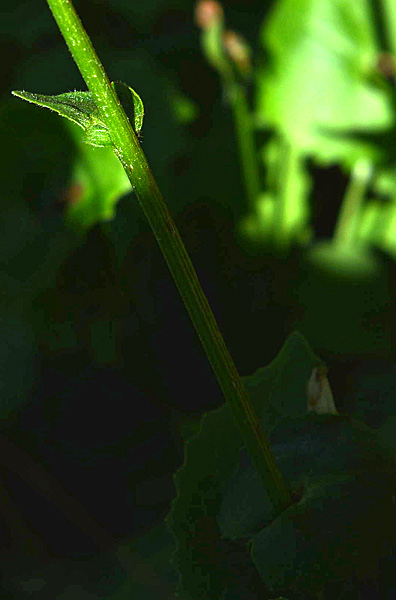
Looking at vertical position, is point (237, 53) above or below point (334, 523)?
above

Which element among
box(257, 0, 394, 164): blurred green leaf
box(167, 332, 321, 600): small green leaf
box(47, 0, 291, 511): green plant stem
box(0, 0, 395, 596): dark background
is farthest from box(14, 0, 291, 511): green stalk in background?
box(257, 0, 394, 164): blurred green leaf

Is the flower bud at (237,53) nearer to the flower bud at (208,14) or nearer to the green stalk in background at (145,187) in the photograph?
the flower bud at (208,14)

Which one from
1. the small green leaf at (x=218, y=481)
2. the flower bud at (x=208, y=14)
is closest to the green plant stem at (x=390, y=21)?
the flower bud at (x=208, y=14)

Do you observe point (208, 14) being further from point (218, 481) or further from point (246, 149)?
point (218, 481)

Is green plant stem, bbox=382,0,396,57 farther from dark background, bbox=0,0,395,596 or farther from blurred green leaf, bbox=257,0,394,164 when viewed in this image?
dark background, bbox=0,0,395,596

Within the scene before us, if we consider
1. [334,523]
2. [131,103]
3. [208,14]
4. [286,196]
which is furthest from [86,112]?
[286,196]
